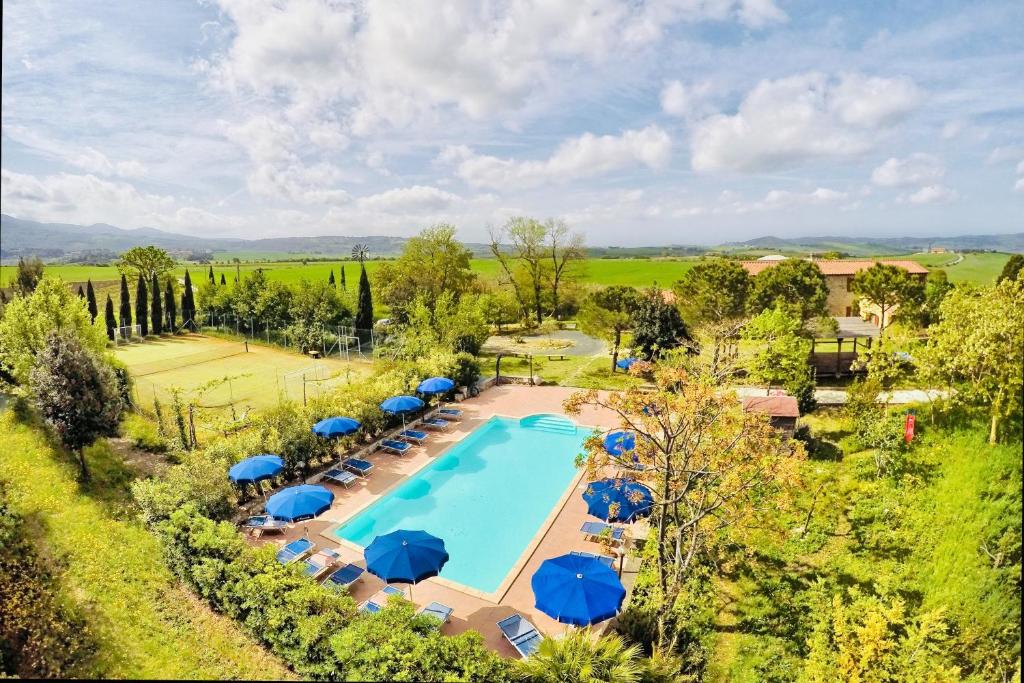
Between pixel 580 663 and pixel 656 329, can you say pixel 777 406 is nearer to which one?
pixel 656 329

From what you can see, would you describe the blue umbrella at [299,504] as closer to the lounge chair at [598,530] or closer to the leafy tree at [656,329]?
the lounge chair at [598,530]

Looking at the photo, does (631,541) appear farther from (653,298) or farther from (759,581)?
(653,298)

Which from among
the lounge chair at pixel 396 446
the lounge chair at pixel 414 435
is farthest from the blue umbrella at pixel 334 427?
the lounge chair at pixel 414 435

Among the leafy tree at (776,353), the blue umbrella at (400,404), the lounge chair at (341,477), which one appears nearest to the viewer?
the lounge chair at (341,477)

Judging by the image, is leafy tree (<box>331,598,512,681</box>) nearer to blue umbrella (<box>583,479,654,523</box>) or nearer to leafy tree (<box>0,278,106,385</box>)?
blue umbrella (<box>583,479,654,523</box>)

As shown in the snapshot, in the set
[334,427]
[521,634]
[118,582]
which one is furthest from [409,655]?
[334,427]
